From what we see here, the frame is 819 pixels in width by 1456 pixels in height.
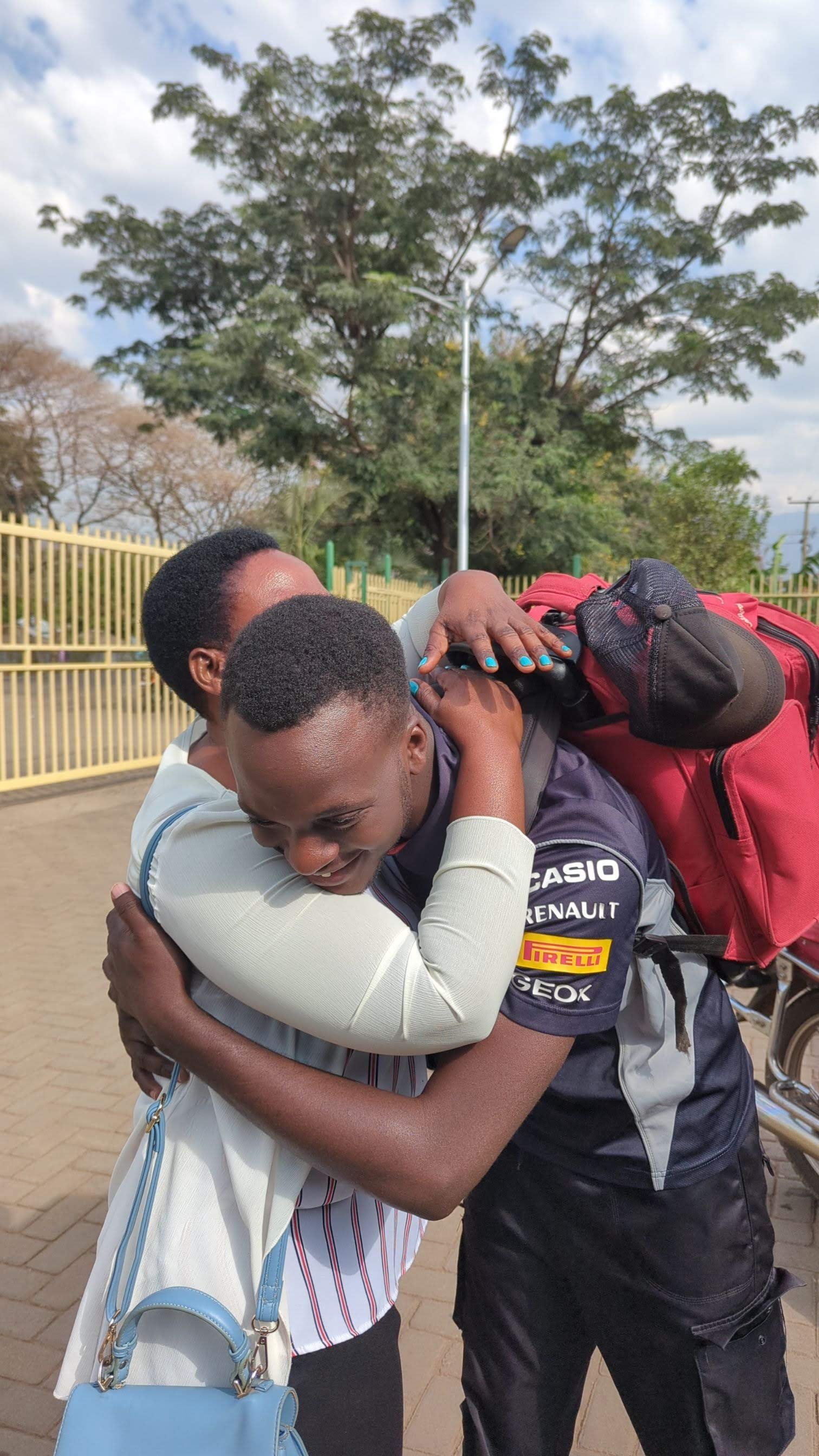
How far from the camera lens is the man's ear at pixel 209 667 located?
164 cm

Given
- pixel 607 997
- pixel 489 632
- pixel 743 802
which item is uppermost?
pixel 489 632

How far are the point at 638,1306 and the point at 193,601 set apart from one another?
125cm

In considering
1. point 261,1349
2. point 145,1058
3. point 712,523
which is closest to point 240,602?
point 145,1058

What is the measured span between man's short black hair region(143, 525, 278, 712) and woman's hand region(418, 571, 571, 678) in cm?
37

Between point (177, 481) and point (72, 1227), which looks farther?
point (177, 481)

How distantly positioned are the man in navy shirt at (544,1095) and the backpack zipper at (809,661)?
28 cm

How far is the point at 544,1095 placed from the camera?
1.45m

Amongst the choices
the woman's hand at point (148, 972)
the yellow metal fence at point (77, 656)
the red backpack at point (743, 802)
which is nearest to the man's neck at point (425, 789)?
the red backpack at point (743, 802)

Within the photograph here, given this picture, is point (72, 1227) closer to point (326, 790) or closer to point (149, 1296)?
point (149, 1296)

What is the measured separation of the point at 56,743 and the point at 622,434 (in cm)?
1510

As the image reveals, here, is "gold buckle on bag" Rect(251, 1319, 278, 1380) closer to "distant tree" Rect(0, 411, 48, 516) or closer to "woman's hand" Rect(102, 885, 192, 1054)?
"woman's hand" Rect(102, 885, 192, 1054)

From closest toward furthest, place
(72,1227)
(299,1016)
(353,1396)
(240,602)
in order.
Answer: (299,1016)
(353,1396)
(240,602)
(72,1227)

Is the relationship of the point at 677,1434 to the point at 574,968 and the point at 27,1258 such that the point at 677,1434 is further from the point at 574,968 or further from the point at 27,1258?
the point at 27,1258

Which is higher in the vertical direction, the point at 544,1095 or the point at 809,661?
the point at 809,661
